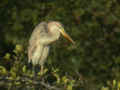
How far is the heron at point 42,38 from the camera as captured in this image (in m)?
3.83

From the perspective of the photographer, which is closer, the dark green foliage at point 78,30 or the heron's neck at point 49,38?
the heron's neck at point 49,38

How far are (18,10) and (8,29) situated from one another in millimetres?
303

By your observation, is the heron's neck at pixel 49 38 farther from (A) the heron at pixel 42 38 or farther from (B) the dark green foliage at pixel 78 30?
(B) the dark green foliage at pixel 78 30

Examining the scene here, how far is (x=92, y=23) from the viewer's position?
507 cm

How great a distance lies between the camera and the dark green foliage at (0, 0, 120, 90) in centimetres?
480

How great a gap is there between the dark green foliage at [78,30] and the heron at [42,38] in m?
0.39

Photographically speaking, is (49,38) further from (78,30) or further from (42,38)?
(78,30)

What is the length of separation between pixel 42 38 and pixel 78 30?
123 centimetres

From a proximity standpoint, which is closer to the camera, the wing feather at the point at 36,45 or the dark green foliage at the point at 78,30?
the wing feather at the point at 36,45

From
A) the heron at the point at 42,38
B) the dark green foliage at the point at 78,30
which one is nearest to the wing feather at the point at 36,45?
the heron at the point at 42,38

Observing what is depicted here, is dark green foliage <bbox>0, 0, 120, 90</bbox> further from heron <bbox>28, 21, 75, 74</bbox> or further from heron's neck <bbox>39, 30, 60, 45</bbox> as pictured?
heron's neck <bbox>39, 30, 60, 45</bbox>

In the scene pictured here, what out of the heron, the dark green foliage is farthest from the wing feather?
the dark green foliage

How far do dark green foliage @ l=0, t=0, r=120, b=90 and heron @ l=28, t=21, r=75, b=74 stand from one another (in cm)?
39

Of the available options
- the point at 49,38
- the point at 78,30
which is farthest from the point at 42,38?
the point at 78,30
